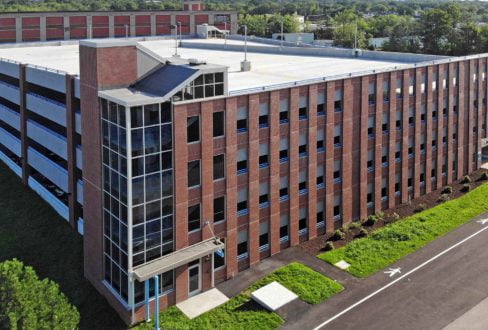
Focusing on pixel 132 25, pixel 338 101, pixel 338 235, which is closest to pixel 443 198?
pixel 338 235

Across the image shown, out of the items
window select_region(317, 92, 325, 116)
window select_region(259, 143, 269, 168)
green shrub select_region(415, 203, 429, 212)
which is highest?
window select_region(317, 92, 325, 116)

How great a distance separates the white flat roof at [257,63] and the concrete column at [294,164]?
3788mm

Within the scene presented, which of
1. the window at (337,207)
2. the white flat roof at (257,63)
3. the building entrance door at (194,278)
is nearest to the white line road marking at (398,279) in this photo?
the window at (337,207)

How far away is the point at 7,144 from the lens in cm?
6600

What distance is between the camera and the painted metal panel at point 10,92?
60200mm

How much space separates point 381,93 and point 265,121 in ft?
49.2

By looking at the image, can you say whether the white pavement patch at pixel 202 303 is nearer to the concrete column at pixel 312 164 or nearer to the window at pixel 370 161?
the concrete column at pixel 312 164

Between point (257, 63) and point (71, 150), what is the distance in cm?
2712

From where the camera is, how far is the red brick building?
3691 centimetres

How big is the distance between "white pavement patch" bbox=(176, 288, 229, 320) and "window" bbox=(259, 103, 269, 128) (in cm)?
1339

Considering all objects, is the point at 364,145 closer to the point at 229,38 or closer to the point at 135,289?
the point at 135,289

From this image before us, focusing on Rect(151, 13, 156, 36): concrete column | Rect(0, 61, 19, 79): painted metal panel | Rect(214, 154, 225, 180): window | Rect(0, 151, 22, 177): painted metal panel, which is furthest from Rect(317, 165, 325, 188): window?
Rect(151, 13, 156, 36): concrete column

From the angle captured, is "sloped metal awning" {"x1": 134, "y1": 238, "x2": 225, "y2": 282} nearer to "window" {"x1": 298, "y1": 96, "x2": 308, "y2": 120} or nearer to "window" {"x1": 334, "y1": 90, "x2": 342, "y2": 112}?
"window" {"x1": 298, "y1": 96, "x2": 308, "y2": 120}

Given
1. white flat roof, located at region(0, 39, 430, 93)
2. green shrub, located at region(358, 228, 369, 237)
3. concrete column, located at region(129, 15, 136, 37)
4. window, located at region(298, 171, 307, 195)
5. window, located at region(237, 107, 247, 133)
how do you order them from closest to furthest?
window, located at region(237, 107, 247, 133) < window, located at region(298, 171, 307, 195) < green shrub, located at region(358, 228, 369, 237) < white flat roof, located at region(0, 39, 430, 93) < concrete column, located at region(129, 15, 136, 37)
